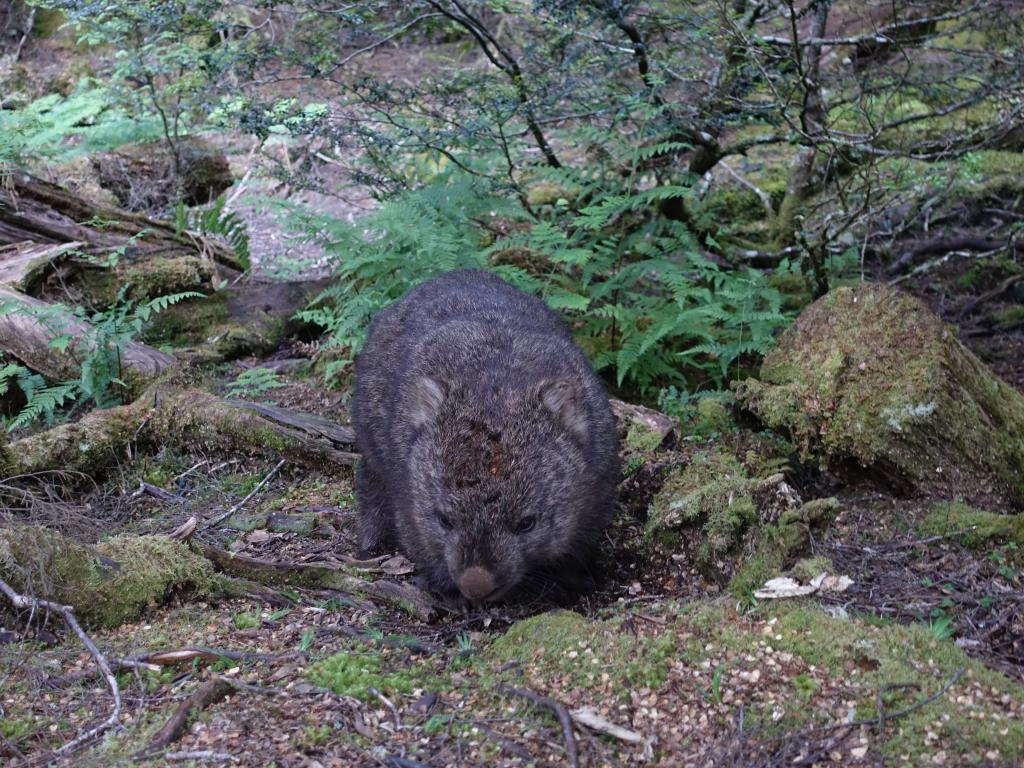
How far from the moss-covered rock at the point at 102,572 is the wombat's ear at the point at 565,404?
2.27 m

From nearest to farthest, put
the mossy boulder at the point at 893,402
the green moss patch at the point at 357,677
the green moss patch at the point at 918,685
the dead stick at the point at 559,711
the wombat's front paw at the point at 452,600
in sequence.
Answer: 1. the green moss patch at the point at 918,685
2. the dead stick at the point at 559,711
3. the green moss patch at the point at 357,677
4. the wombat's front paw at the point at 452,600
5. the mossy boulder at the point at 893,402

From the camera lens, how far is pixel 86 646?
14.8 feet

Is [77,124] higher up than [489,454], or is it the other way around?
[77,124]

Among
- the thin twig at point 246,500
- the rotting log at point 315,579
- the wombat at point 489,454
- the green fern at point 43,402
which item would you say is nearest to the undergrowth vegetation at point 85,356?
the green fern at point 43,402

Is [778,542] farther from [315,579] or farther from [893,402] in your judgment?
[315,579]

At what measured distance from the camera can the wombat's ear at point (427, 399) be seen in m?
5.64

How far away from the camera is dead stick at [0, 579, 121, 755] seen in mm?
3895

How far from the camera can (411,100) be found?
906cm

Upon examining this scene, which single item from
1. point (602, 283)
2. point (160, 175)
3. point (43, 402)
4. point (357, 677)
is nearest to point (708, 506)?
point (357, 677)

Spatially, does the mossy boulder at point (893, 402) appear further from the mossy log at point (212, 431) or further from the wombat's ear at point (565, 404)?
the mossy log at point (212, 431)

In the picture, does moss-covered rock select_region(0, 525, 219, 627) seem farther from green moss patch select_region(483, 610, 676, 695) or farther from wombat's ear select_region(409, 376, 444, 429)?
green moss patch select_region(483, 610, 676, 695)

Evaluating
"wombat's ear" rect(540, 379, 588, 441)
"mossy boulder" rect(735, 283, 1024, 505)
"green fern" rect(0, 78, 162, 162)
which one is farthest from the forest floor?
"green fern" rect(0, 78, 162, 162)

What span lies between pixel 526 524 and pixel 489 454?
47 centimetres

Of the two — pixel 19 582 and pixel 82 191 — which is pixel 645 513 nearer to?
pixel 19 582
